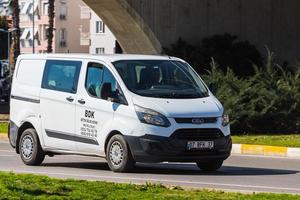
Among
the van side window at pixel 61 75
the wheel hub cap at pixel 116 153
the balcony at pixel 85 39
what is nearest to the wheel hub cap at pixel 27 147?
the van side window at pixel 61 75

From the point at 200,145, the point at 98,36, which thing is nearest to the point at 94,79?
the point at 200,145

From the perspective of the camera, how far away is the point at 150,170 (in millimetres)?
14734

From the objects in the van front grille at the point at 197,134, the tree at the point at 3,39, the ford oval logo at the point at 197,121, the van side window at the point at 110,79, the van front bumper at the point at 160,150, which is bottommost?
the tree at the point at 3,39

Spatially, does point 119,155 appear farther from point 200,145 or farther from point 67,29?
point 67,29

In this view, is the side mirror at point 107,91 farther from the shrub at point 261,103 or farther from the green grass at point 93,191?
the shrub at point 261,103

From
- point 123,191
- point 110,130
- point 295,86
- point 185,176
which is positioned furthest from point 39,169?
point 295,86

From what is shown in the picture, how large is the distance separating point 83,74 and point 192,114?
211cm

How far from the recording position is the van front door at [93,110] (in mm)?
14234

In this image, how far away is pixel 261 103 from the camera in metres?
25.2

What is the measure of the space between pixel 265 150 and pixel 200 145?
21.8 feet

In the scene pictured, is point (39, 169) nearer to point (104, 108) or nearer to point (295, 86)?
point (104, 108)

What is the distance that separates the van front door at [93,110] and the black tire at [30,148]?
1.00 metres

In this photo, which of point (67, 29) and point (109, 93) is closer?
point (109, 93)

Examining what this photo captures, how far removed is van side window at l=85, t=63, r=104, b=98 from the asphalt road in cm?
126
